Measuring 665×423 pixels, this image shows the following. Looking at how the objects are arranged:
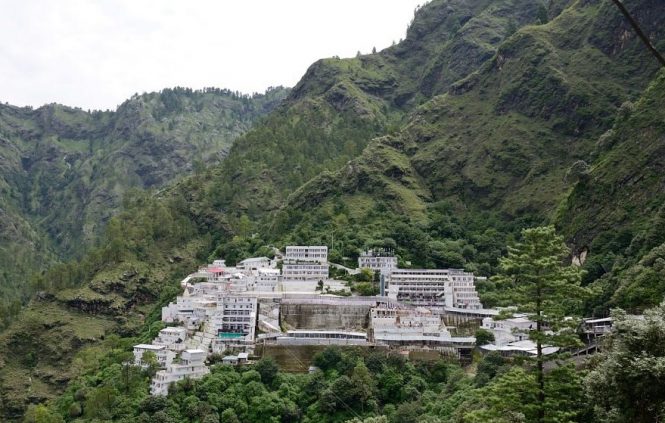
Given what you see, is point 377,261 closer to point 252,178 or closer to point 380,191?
point 380,191

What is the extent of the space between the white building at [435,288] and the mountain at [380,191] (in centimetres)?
232

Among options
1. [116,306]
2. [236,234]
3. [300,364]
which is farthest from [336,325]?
[236,234]

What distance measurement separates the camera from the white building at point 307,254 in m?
82.6

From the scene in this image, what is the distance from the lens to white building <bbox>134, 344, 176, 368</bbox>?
206 ft

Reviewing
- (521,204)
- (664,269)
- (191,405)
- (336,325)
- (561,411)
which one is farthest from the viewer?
(521,204)

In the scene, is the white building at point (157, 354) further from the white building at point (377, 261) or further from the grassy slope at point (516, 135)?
the grassy slope at point (516, 135)

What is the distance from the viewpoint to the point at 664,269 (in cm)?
4844

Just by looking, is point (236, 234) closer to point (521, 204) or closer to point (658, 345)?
point (521, 204)

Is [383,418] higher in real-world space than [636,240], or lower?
lower

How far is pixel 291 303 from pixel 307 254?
44.4ft

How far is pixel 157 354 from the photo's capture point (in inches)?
2498

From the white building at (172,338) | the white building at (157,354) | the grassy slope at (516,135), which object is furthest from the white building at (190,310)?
the grassy slope at (516,135)

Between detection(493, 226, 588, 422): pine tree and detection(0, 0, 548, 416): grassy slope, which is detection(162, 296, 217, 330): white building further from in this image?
detection(493, 226, 588, 422): pine tree

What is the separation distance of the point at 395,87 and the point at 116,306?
3748 inches
